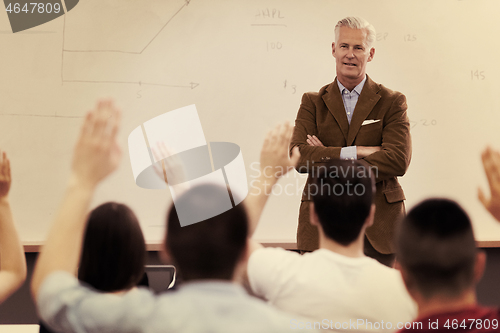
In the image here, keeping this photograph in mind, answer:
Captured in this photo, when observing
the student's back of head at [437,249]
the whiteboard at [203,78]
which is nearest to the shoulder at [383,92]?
the whiteboard at [203,78]

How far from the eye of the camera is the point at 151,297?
35.9 inches

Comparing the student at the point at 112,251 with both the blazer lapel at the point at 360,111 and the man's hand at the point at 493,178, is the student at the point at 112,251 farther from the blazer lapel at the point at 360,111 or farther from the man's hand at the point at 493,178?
the blazer lapel at the point at 360,111

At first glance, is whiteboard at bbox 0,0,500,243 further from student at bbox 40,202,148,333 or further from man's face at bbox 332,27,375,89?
student at bbox 40,202,148,333

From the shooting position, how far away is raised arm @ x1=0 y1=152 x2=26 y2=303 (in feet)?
3.24

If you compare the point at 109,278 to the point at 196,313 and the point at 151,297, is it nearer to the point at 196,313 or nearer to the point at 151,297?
the point at 151,297

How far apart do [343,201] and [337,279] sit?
253mm

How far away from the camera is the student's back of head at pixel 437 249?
899 mm

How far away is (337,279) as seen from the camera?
1.07 meters

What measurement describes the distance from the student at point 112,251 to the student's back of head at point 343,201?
50 centimetres

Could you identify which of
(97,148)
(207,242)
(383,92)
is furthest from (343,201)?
(383,92)

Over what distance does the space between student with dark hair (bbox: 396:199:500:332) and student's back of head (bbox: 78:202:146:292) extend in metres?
0.65

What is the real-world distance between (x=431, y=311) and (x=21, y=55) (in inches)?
119

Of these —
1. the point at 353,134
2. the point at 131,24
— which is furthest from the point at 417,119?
the point at 131,24

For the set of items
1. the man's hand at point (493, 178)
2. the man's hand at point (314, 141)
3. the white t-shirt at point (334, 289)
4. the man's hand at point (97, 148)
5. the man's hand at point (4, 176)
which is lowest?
the white t-shirt at point (334, 289)
